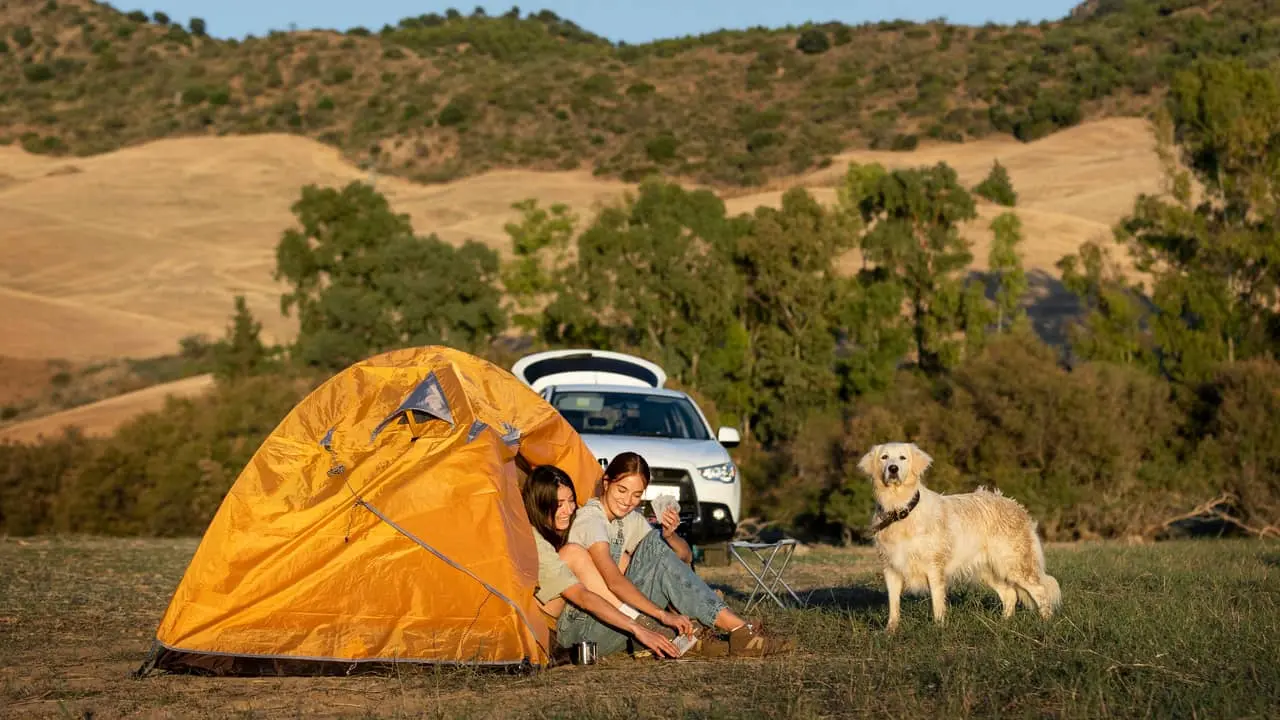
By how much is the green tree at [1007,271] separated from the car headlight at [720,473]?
18024 millimetres

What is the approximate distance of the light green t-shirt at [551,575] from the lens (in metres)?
8.02

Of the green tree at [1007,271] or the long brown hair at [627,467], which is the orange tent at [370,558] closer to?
the long brown hair at [627,467]

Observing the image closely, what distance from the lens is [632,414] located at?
1438 cm

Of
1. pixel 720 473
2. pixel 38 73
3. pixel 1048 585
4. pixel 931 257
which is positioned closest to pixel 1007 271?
pixel 931 257

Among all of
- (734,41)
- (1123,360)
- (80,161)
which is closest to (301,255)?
(1123,360)

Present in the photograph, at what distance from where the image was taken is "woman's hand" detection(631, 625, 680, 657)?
774cm

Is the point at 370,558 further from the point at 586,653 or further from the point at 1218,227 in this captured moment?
the point at 1218,227

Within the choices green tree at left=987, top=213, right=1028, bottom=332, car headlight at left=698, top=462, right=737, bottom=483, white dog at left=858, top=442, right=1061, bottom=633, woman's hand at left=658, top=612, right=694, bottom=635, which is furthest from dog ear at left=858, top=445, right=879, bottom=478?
green tree at left=987, top=213, right=1028, bottom=332

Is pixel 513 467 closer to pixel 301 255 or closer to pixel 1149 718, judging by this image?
pixel 1149 718

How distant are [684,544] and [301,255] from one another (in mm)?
30821

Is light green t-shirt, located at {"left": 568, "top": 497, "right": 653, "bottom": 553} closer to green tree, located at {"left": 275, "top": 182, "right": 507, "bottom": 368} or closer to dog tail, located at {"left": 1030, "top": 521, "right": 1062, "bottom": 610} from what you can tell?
dog tail, located at {"left": 1030, "top": 521, "right": 1062, "bottom": 610}

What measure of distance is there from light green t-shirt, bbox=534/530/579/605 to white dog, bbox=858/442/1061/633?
1.97 meters

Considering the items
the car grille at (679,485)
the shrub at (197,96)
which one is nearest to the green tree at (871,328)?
the car grille at (679,485)

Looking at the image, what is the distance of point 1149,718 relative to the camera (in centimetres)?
569
